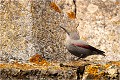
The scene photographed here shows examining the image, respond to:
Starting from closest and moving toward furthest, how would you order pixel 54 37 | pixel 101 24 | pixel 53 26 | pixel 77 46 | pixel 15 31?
pixel 15 31 < pixel 77 46 < pixel 54 37 < pixel 53 26 < pixel 101 24

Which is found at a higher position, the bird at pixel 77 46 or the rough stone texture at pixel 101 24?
the rough stone texture at pixel 101 24

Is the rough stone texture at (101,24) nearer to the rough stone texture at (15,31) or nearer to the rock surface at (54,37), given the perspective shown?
the rock surface at (54,37)

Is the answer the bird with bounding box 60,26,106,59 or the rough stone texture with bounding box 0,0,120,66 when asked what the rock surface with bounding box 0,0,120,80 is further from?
the bird with bounding box 60,26,106,59

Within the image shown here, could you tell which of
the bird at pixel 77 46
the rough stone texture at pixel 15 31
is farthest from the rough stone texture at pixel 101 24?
the rough stone texture at pixel 15 31

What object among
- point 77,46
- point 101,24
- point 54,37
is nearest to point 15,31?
point 54,37

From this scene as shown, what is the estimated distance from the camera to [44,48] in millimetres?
6965

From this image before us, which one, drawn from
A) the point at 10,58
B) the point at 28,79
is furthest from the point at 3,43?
the point at 28,79

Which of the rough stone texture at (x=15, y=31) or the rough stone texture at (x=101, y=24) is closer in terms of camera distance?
the rough stone texture at (x=15, y=31)

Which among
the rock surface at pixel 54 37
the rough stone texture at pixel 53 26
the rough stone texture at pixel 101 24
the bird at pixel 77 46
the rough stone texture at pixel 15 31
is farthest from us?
the rough stone texture at pixel 101 24

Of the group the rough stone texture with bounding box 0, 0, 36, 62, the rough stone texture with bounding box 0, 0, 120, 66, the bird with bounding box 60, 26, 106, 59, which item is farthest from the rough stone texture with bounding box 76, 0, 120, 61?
the rough stone texture with bounding box 0, 0, 36, 62

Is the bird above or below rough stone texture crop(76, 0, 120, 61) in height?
below

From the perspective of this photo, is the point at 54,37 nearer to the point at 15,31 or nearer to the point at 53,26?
the point at 53,26

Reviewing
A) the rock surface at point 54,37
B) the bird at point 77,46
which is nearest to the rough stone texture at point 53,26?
the rock surface at point 54,37

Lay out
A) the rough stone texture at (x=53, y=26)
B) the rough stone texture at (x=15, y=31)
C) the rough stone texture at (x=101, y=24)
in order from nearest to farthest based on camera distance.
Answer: the rough stone texture at (x=15, y=31)
the rough stone texture at (x=53, y=26)
the rough stone texture at (x=101, y=24)
